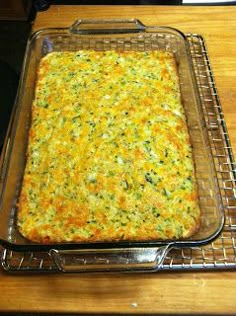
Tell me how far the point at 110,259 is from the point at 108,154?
12.2 inches

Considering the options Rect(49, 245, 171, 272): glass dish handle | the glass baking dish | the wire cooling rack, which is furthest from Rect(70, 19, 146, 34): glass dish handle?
Rect(49, 245, 171, 272): glass dish handle

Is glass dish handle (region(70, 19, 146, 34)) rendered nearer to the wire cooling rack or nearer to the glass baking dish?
the glass baking dish

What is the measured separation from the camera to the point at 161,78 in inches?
49.7

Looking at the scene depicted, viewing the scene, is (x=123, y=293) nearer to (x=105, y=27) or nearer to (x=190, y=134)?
(x=190, y=134)

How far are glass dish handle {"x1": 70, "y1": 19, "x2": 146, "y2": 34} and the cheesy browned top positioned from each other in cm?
9

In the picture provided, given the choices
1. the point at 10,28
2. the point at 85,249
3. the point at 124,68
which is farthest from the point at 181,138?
the point at 10,28

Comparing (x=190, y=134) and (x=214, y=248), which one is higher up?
(x=190, y=134)

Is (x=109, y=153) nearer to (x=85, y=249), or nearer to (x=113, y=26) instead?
(x=85, y=249)

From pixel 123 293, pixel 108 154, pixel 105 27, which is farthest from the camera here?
pixel 105 27

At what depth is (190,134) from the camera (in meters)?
1.16

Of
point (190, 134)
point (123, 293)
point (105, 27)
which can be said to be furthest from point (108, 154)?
point (105, 27)

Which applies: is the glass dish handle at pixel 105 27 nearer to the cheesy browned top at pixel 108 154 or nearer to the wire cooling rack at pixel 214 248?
the cheesy browned top at pixel 108 154

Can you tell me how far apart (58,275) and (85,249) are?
14cm

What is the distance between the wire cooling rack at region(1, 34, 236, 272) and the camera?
3.01 feet
